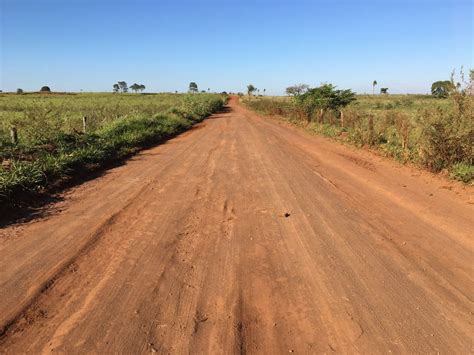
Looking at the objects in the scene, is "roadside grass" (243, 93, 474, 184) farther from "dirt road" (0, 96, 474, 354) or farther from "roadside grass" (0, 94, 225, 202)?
"roadside grass" (0, 94, 225, 202)

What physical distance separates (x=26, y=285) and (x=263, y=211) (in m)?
3.80

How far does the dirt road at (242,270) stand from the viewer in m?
3.43

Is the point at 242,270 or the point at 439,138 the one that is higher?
the point at 439,138

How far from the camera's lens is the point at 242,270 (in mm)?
4676

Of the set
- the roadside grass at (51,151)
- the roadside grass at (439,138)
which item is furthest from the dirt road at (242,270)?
the roadside grass at (439,138)

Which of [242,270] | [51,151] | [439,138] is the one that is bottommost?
[242,270]

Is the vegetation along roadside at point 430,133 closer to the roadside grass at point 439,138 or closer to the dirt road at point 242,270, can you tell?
the roadside grass at point 439,138

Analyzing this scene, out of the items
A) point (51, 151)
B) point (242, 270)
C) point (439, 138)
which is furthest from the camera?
point (51, 151)

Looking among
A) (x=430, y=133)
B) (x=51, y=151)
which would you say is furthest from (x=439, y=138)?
(x=51, y=151)

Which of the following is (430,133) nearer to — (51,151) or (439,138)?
(439,138)

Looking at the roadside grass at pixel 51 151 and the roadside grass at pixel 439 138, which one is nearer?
the roadside grass at pixel 51 151

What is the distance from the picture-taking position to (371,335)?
3436 mm

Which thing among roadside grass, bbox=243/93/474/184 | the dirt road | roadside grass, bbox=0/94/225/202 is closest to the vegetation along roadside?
roadside grass, bbox=243/93/474/184

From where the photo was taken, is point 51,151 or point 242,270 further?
point 51,151
